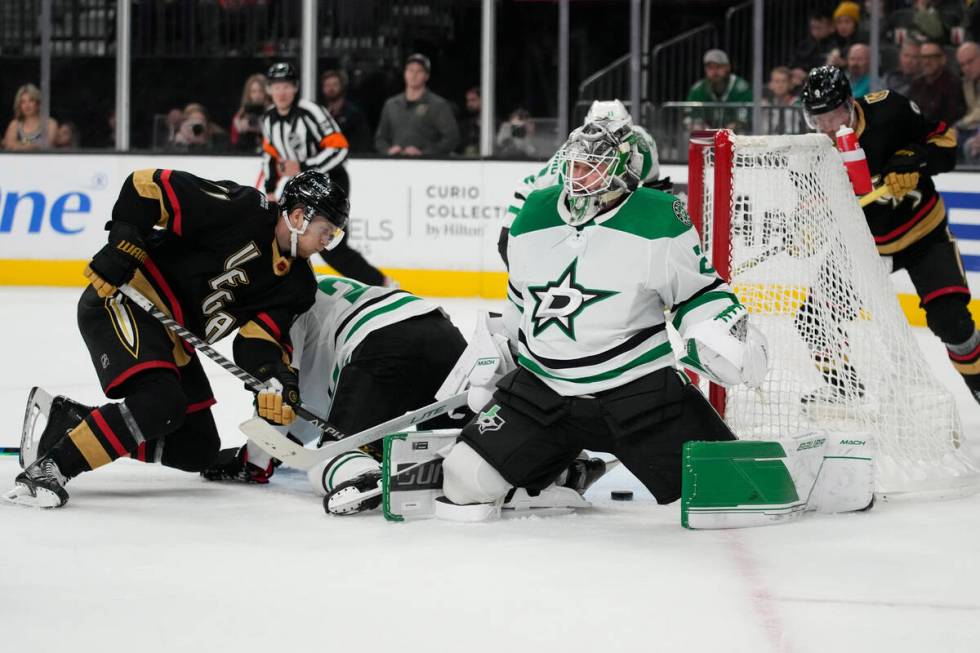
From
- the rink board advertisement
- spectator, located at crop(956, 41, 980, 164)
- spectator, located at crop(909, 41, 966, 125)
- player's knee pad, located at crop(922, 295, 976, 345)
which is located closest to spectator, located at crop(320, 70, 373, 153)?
the rink board advertisement

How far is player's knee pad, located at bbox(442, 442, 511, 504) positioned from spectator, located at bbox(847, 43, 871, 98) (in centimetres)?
477

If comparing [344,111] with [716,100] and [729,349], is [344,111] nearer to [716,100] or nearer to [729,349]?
[716,100]

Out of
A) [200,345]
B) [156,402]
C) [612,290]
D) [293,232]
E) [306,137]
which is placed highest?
[306,137]

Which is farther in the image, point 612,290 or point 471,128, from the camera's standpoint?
point 471,128

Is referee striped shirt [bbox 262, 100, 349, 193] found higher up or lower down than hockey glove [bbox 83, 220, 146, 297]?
higher up

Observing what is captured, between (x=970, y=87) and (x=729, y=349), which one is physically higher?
(x=970, y=87)

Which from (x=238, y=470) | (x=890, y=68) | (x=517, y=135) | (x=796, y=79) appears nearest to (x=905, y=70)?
(x=890, y=68)

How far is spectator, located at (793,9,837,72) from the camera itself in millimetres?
7598

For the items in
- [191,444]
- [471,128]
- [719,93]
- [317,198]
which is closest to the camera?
[317,198]

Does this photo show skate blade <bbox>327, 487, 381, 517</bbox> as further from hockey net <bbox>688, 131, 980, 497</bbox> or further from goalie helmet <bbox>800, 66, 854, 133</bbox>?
goalie helmet <bbox>800, 66, 854, 133</bbox>

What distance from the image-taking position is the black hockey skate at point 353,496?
307cm

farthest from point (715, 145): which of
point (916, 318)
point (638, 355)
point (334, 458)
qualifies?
point (916, 318)

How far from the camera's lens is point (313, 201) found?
3281 millimetres

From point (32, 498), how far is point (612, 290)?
1.24 metres
